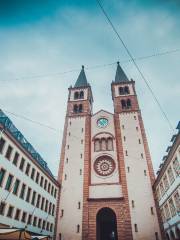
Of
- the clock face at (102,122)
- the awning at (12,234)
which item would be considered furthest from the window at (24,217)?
the clock face at (102,122)

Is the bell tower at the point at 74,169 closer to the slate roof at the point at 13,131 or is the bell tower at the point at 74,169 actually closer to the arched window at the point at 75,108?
the arched window at the point at 75,108

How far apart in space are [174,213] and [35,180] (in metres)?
17.1

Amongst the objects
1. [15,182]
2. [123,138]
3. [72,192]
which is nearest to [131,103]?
[123,138]

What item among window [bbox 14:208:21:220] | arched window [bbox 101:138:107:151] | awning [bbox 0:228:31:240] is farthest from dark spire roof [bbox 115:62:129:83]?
awning [bbox 0:228:31:240]

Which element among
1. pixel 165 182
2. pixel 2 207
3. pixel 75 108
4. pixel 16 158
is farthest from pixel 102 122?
pixel 2 207

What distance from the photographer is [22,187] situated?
2333cm

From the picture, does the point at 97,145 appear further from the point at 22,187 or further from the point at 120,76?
the point at 120,76

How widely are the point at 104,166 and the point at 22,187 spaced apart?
15918 mm

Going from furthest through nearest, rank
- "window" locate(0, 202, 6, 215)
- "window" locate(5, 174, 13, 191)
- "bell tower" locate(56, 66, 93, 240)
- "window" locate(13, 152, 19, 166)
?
"bell tower" locate(56, 66, 93, 240)
"window" locate(13, 152, 19, 166)
"window" locate(5, 174, 13, 191)
"window" locate(0, 202, 6, 215)

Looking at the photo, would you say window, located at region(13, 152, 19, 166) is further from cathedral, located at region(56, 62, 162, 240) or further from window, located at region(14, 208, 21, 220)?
cathedral, located at region(56, 62, 162, 240)

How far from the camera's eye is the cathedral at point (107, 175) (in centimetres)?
2944

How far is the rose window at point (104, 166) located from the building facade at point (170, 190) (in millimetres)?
8583

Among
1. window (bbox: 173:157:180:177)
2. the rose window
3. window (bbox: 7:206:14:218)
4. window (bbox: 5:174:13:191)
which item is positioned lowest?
window (bbox: 7:206:14:218)

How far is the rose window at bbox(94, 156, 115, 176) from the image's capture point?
115ft
